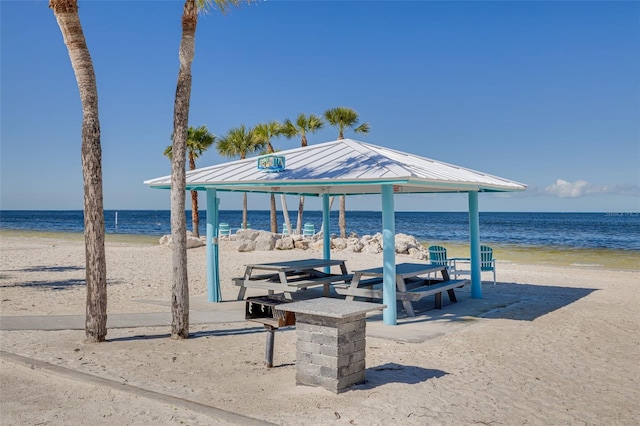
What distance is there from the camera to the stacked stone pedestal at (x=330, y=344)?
5.44 m

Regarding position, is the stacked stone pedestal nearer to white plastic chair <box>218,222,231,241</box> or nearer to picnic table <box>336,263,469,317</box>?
picnic table <box>336,263,469,317</box>

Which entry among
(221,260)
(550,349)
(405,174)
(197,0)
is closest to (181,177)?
(197,0)

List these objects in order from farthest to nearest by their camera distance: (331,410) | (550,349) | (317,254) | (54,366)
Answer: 1. (317,254)
2. (550,349)
3. (54,366)
4. (331,410)

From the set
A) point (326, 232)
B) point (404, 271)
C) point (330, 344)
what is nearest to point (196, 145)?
point (326, 232)

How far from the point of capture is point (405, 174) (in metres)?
8.27

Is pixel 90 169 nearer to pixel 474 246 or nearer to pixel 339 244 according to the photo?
pixel 474 246

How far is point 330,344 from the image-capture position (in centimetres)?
547

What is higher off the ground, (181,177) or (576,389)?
(181,177)

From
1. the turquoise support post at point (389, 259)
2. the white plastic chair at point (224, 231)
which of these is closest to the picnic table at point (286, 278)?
the turquoise support post at point (389, 259)

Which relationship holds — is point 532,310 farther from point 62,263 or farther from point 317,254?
point 62,263

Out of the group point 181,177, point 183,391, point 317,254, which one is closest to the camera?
point 183,391

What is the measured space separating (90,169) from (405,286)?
5814mm

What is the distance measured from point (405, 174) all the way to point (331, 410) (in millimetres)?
4180

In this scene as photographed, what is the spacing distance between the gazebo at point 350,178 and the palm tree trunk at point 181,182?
1.88m
